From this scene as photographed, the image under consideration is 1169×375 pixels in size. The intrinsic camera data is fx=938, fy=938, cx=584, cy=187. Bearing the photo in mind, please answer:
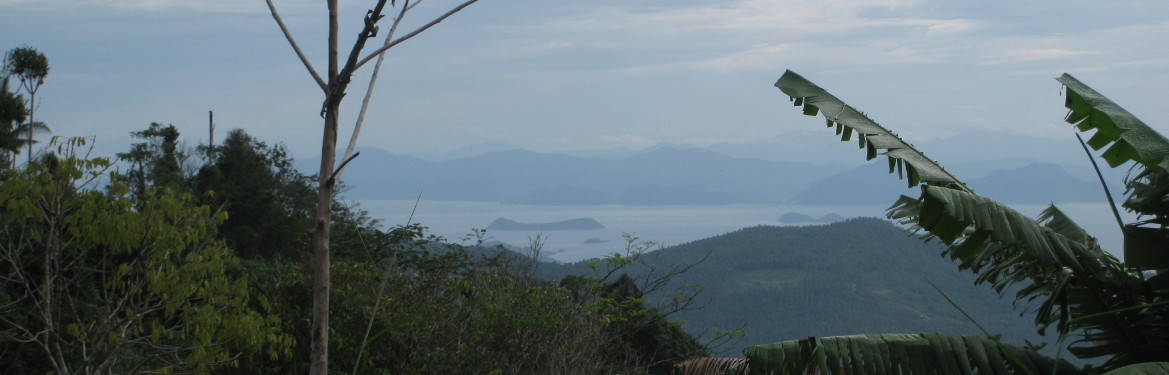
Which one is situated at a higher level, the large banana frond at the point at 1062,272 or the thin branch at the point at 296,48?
the thin branch at the point at 296,48

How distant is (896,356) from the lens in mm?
2879

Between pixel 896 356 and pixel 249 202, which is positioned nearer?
pixel 896 356

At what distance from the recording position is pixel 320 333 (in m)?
1.72

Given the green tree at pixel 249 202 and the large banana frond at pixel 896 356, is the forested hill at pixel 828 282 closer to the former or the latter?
the green tree at pixel 249 202

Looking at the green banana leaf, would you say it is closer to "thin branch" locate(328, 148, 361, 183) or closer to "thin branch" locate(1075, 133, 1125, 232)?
"thin branch" locate(1075, 133, 1125, 232)

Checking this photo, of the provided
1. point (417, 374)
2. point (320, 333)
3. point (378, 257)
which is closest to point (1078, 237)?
point (320, 333)

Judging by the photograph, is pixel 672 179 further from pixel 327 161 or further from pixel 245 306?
pixel 327 161

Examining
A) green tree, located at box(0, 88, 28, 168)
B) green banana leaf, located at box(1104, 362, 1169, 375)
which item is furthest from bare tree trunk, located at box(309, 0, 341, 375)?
green tree, located at box(0, 88, 28, 168)

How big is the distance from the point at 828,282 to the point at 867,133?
5364cm

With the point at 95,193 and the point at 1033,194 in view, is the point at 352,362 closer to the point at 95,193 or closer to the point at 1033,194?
the point at 95,193

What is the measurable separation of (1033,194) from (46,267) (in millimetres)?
94076

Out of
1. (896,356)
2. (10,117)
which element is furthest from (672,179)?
(896,356)

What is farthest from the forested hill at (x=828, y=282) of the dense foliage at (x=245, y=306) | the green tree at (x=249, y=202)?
the dense foliage at (x=245, y=306)

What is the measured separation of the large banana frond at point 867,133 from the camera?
288cm
